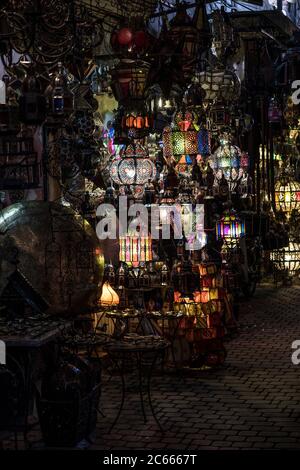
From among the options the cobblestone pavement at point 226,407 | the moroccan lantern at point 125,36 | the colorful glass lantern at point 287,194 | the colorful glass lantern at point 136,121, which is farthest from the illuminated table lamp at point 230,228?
the moroccan lantern at point 125,36

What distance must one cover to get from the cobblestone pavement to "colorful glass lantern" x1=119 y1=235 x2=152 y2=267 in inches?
68.1

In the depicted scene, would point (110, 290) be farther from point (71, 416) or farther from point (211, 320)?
point (71, 416)

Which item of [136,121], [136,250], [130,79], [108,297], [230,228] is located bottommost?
[108,297]

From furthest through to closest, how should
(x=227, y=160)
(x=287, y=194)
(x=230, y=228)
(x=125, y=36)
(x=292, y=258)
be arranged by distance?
(x=287, y=194), (x=292, y=258), (x=230, y=228), (x=227, y=160), (x=125, y=36)

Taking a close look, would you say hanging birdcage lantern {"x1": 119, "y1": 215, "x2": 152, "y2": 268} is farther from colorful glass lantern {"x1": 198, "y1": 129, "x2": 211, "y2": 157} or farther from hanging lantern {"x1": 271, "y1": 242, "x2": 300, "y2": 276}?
hanging lantern {"x1": 271, "y1": 242, "x2": 300, "y2": 276}

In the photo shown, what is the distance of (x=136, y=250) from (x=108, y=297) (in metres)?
1.60

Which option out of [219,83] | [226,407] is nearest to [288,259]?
[219,83]

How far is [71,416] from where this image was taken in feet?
23.6

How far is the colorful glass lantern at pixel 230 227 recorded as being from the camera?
53.5 ft

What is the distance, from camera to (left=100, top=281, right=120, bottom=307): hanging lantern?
11.5 meters

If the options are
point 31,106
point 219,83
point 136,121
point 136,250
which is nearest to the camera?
point 31,106

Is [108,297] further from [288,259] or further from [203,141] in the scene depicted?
[288,259]

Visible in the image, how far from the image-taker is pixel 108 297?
1152 cm

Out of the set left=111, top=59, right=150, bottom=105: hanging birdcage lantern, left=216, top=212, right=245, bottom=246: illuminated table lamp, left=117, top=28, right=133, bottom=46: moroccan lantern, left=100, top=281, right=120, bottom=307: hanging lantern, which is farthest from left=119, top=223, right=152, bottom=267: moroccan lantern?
left=117, top=28, right=133, bottom=46: moroccan lantern
